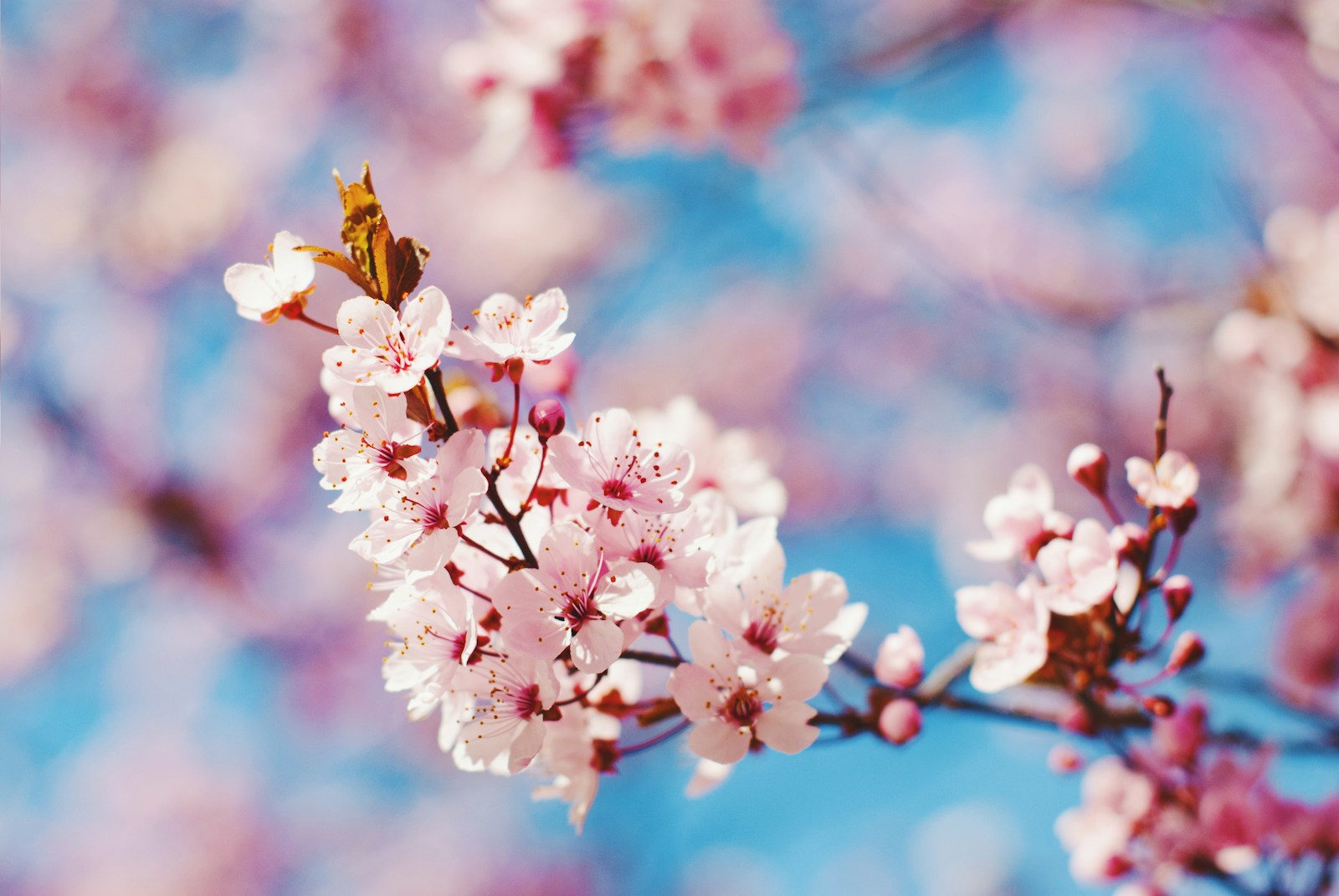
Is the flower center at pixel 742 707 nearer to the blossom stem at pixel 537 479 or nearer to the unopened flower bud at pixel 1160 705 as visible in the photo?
the blossom stem at pixel 537 479

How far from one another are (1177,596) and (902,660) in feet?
1.25

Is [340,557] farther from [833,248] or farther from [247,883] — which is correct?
[833,248]

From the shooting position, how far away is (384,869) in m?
7.05

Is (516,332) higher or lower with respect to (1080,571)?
higher

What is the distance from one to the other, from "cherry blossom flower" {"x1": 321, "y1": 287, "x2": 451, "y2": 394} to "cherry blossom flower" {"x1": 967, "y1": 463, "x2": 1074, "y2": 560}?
0.82 metres

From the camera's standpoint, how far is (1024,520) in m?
1.27

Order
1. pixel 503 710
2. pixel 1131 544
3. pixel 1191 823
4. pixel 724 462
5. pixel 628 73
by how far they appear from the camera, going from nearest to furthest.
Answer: pixel 503 710 < pixel 1131 544 < pixel 724 462 < pixel 1191 823 < pixel 628 73

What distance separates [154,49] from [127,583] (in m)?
4.06

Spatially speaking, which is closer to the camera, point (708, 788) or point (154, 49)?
point (708, 788)

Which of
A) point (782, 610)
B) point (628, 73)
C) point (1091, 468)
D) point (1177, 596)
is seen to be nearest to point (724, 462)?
point (782, 610)

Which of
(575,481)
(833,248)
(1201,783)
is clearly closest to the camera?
(575,481)

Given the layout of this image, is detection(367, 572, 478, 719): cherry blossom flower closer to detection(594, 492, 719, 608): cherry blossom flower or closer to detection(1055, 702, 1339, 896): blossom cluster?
detection(594, 492, 719, 608): cherry blossom flower

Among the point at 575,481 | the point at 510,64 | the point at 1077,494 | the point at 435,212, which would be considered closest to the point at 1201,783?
the point at 575,481

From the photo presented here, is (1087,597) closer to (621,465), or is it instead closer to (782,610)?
(782,610)
